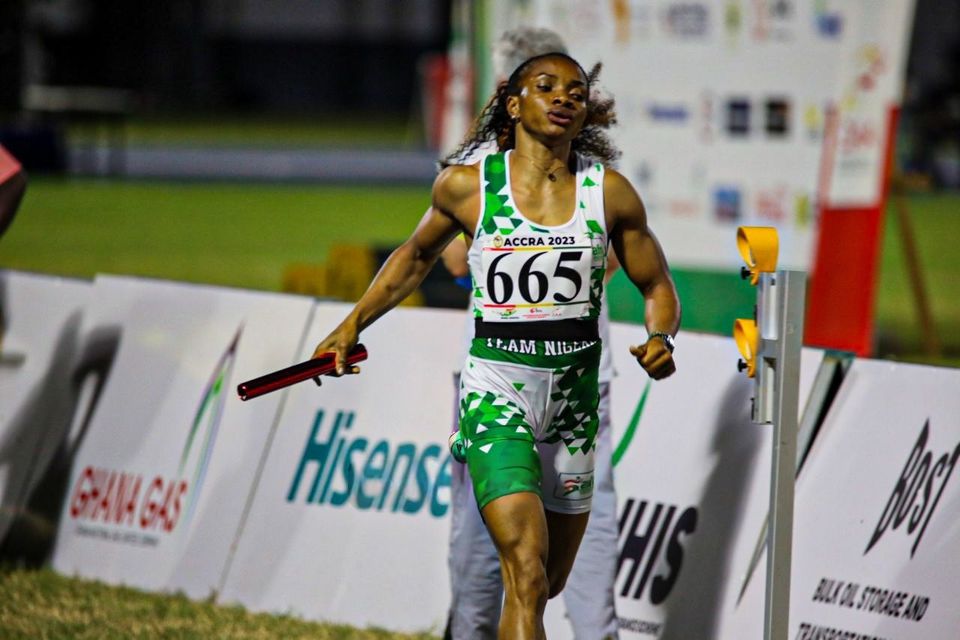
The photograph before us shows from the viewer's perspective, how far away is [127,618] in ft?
19.9

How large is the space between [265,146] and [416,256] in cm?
3089

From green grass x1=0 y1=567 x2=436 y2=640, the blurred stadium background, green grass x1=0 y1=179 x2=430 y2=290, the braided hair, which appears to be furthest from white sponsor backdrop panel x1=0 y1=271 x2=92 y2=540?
green grass x1=0 y1=179 x2=430 y2=290

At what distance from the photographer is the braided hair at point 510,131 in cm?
498

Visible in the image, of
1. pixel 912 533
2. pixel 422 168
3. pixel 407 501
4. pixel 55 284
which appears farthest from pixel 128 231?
pixel 912 533

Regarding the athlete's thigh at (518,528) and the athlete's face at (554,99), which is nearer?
the athlete's thigh at (518,528)

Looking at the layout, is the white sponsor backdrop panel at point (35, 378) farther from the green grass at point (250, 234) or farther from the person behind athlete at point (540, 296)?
the green grass at point (250, 234)

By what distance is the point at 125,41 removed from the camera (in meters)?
51.9

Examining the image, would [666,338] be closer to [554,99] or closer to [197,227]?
[554,99]

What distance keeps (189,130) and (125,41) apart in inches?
480

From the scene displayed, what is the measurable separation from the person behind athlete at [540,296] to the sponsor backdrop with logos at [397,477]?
108cm

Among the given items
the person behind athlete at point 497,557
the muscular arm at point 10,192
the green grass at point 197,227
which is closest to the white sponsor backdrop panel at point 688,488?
the person behind athlete at point 497,557

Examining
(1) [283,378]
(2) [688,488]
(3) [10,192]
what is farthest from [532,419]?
(3) [10,192]

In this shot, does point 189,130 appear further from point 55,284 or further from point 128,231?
point 55,284

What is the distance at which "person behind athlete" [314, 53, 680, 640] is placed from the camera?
4.55 meters
